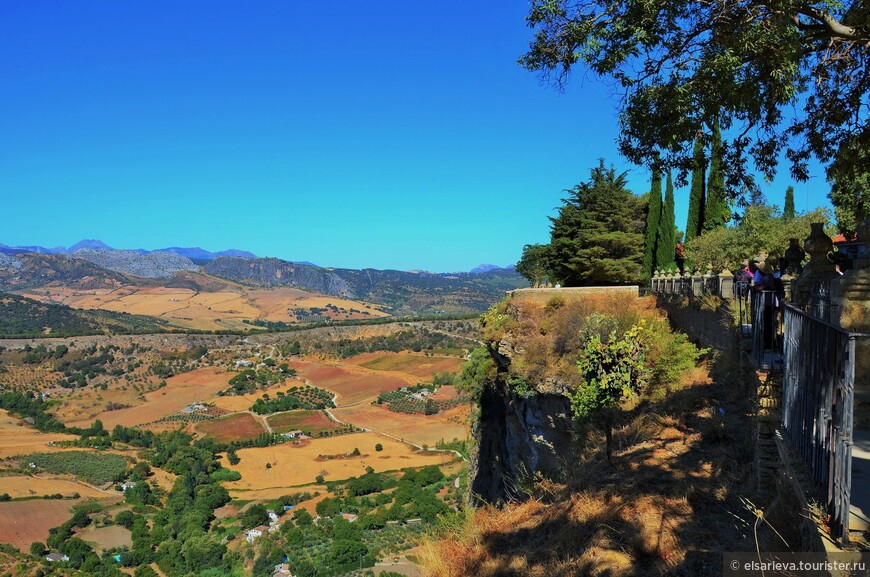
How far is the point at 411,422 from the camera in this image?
230 ft

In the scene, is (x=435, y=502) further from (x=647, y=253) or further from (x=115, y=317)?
(x=115, y=317)

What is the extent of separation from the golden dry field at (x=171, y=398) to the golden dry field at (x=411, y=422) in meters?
21.9

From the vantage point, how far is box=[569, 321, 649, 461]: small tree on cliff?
401 inches

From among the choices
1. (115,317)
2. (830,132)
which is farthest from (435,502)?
(115,317)

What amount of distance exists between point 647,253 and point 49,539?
44.7 metres

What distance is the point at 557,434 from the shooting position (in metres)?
14.6

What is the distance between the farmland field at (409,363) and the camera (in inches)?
3492

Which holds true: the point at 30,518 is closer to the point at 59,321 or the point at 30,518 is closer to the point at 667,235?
the point at 667,235

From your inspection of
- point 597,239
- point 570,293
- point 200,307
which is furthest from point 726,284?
point 200,307

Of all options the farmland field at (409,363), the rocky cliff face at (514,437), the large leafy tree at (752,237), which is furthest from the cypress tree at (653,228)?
the farmland field at (409,363)

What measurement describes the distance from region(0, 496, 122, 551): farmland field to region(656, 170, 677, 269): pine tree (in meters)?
45.9

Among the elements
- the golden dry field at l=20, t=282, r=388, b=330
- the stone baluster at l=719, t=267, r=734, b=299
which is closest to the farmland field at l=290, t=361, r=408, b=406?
the golden dry field at l=20, t=282, r=388, b=330

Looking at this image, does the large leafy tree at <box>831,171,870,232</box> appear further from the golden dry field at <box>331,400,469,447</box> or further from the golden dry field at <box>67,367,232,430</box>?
the golden dry field at <box>67,367,232,430</box>

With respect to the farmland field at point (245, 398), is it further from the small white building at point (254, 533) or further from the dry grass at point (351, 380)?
the small white building at point (254, 533)
